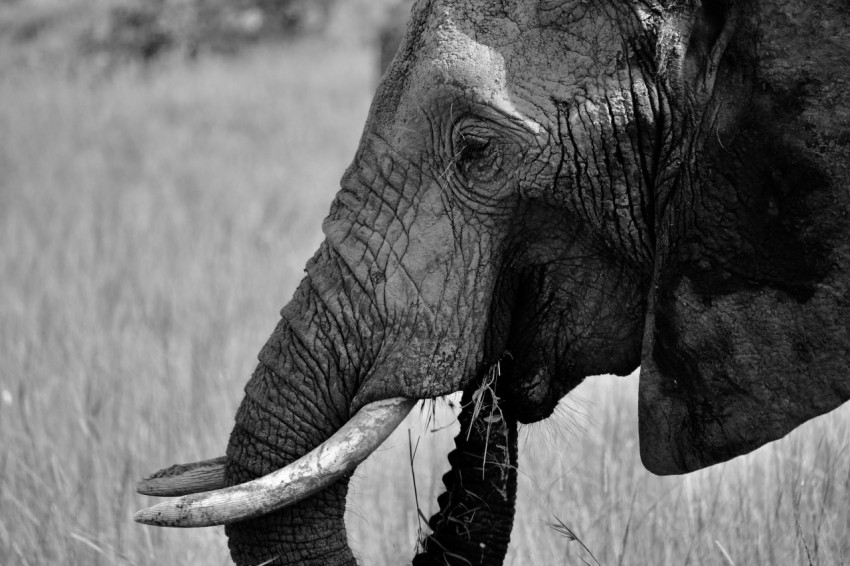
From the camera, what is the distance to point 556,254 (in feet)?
7.61

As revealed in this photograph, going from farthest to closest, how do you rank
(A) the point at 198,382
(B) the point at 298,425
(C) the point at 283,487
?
1. (A) the point at 198,382
2. (B) the point at 298,425
3. (C) the point at 283,487

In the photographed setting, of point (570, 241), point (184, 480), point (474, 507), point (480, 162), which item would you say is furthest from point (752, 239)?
point (184, 480)

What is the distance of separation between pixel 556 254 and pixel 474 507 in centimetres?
66

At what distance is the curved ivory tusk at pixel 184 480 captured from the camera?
7.66 ft

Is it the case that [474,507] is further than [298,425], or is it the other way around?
[474,507]

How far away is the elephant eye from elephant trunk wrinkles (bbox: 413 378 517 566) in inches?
23.1

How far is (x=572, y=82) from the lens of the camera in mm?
2221

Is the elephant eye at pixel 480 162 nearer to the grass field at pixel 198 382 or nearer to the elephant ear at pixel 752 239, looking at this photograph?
the elephant ear at pixel 752 239

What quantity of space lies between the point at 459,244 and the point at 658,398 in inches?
19.2

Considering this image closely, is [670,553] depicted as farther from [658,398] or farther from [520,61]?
[520,61]

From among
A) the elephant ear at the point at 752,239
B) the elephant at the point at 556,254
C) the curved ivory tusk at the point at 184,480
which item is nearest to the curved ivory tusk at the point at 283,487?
the elephant at the point at 556,254

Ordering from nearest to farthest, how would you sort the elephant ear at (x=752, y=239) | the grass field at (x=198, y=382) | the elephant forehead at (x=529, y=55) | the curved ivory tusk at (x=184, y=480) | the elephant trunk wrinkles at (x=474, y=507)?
the elephant ear at (x=752, y=239) < the elephant forehead at (x=529, y=55) < the curved ivory tusk at (x=184, y=480) < the elephant trunk wrinkles at (x=474, y=507) < the grass field at (x=198, y=382)

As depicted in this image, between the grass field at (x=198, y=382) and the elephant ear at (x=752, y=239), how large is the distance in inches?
16.4

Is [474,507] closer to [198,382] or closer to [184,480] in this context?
[184,480]
